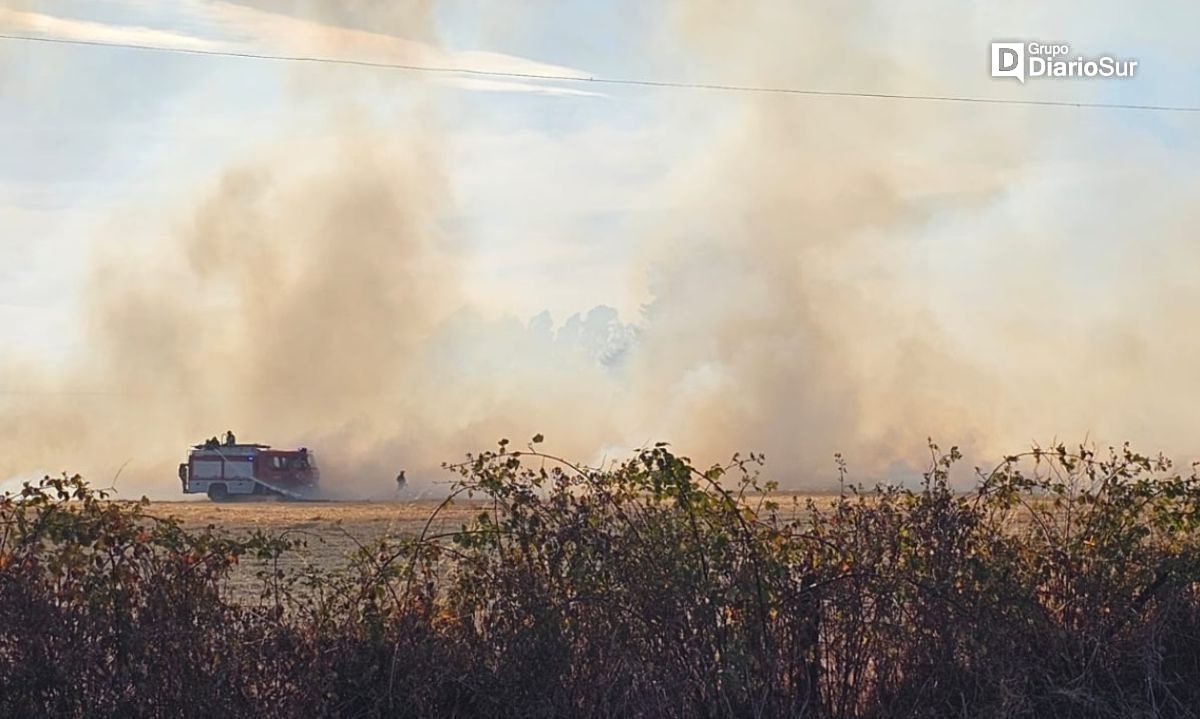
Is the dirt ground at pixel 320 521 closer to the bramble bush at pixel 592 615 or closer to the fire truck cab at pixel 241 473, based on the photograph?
the fire truck cab at pixel 241 473

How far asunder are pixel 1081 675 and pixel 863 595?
1.42 metres

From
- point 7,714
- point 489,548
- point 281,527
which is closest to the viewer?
point 7,714

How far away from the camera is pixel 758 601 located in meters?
7.95

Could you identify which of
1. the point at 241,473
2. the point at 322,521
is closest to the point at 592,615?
the point at 322,521

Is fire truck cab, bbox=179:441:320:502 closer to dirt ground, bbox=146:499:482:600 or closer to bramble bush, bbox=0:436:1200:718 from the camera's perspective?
dirt ground, bbox=146:499:482:600

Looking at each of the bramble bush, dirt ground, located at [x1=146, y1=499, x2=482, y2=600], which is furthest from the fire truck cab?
the bramble bush

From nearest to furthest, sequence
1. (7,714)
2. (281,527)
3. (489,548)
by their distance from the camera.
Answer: (7,714)
(489,548)
(281,527)

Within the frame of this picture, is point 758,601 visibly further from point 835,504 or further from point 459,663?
point 459,663

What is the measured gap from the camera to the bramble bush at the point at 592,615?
7.72 metres

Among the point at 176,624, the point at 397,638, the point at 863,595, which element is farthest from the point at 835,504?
the point at 176,624

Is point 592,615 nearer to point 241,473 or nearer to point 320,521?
point 320,521

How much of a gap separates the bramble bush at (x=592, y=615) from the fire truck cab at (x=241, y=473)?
188 ft

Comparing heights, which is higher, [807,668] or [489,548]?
[489,548]

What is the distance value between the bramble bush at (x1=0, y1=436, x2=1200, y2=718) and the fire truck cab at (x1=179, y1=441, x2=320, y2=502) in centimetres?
5718
